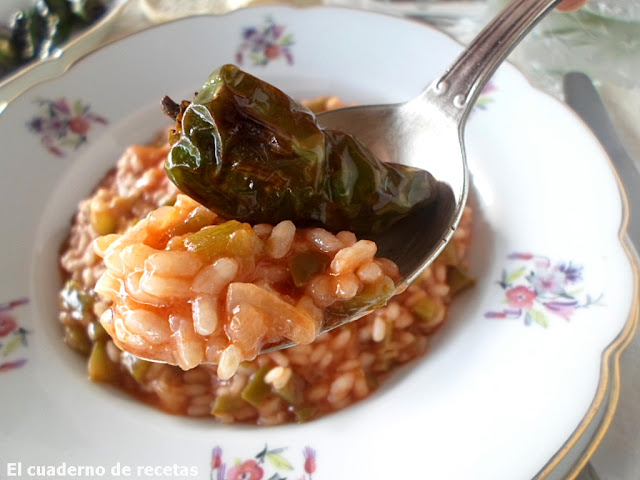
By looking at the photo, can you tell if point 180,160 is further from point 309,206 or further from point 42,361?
point 42,361

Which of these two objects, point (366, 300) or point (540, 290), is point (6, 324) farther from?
point (540, 290)

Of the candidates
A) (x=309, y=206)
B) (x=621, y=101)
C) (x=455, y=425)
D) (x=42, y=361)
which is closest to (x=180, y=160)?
(x=309, y=206)

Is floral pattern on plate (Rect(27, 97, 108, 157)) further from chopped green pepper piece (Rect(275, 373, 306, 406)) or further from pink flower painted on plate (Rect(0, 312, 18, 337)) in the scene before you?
chopped green pepper piece (Rect(275, 373, 306, 406))

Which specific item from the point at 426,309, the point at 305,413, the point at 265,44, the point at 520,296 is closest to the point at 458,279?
the point at 426,309

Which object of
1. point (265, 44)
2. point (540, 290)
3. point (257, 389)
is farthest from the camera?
point (265, 44)

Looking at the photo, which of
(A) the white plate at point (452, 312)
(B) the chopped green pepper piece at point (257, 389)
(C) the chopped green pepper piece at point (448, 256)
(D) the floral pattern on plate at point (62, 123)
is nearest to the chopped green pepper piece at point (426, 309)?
(A) the white plate at point (452, 312)

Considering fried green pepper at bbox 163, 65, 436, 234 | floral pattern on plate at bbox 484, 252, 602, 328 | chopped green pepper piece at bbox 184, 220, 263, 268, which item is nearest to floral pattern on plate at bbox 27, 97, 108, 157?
fried green pepper at bbox 163, 65, 436, 234
